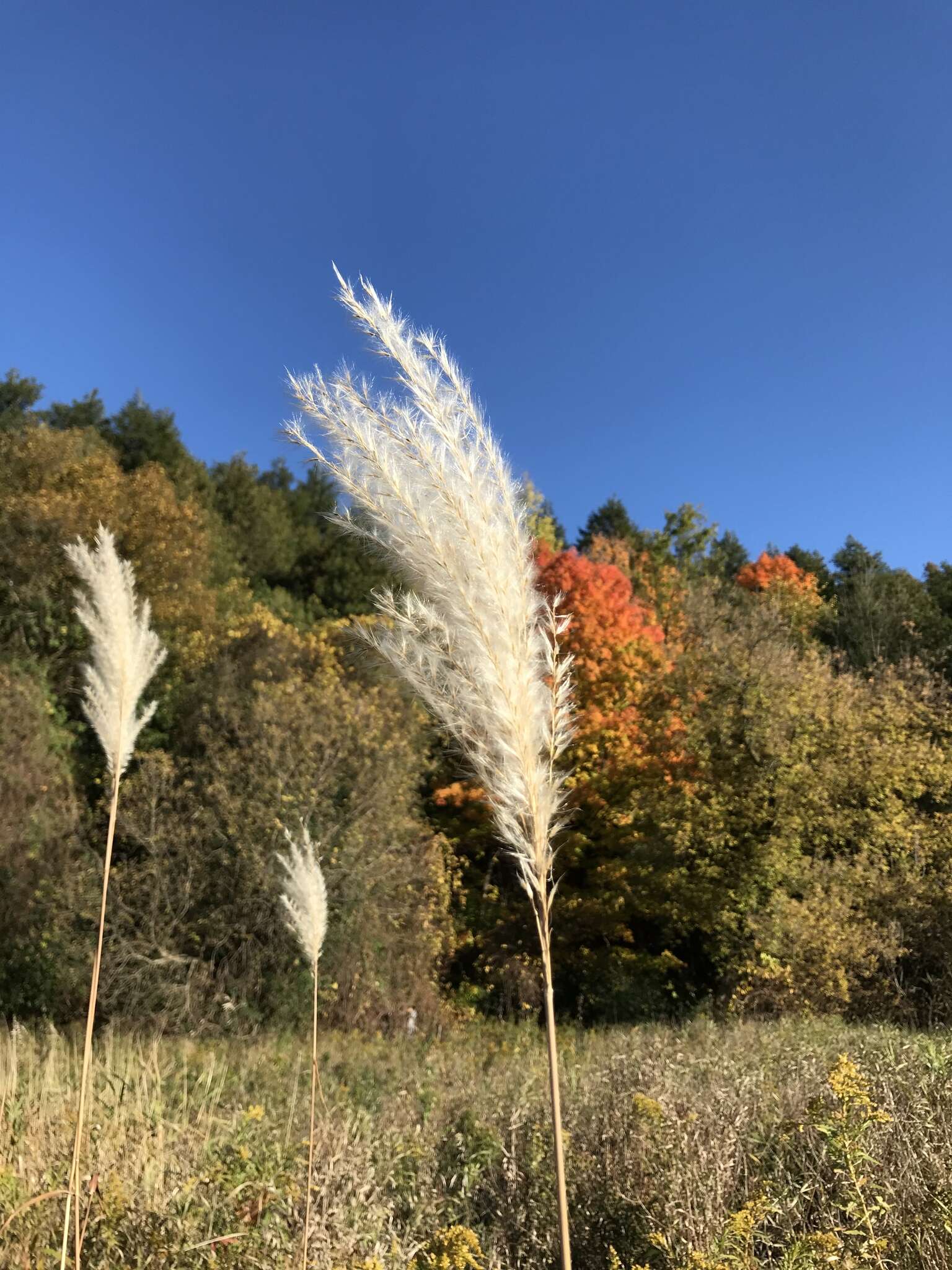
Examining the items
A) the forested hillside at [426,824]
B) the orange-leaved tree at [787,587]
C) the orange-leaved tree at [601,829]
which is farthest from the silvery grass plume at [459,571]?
the orange-leaved tree at [787,587]

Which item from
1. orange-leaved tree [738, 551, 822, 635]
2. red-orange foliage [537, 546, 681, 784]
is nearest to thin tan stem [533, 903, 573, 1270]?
red-orange foliage [537, 546, 681, 784]

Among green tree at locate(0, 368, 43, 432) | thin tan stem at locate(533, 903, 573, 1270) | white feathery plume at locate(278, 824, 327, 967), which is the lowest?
thin tan stem at locate(533, 903, 573, 1270)

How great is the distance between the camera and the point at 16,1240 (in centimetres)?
268

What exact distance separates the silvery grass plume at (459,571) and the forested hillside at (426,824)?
20.3 feet

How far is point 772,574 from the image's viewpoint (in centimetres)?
2577

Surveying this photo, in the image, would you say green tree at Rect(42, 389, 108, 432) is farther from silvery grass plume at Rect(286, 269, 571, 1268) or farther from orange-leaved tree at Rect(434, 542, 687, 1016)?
silvery grass plume at Rect(286, 269, 571, 1268)

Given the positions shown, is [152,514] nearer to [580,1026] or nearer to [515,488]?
[580,1026]

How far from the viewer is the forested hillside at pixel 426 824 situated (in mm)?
9055

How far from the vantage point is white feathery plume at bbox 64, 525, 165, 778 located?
218 centimetres

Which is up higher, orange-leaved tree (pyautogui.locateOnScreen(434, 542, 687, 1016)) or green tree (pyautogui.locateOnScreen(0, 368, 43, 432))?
green tree (pyautogui.locateOnScreen(0, 368, 43, 432))

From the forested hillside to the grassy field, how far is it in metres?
3.57

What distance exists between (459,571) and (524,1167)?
324 centimetres

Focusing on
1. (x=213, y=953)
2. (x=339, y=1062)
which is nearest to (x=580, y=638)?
(x=213, y=953)

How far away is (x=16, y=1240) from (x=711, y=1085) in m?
2.74
